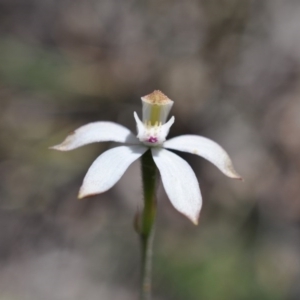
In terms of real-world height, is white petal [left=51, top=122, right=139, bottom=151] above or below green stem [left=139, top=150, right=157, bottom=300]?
above

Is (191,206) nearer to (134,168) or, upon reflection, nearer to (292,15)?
(134,168)

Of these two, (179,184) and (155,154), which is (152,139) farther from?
(179,184)

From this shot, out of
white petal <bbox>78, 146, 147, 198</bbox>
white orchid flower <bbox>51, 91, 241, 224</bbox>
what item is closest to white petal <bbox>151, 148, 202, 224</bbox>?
white orchid flower <bbox>51, 91, 241, 224</bbox>

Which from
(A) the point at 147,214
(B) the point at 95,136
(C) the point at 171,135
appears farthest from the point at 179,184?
(C) the point at 171,135

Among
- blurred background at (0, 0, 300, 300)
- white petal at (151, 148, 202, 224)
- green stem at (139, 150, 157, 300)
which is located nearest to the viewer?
white petal at (151, 148, 202, 224)

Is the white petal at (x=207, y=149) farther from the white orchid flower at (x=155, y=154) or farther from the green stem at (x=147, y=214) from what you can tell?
the green stem at (x=147, y=214)

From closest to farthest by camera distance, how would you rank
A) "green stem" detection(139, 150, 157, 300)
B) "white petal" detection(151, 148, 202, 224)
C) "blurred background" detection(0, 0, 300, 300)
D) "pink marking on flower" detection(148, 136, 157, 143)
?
1. "white petal" detection(151, 148, 202, 224)
2. "green stem" detection(139, 150, 157, 300)
3. "pink marking on flower" detection(148, 136, 157, 143)
4. "blurred background" detection(0, 0, 300, 300)

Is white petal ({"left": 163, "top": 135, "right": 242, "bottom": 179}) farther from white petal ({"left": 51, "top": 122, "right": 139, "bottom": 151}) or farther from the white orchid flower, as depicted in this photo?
white petal ({"left": 51, "top": 122, "right": 139, "bottom": 151})
